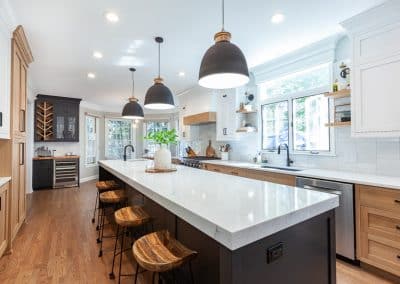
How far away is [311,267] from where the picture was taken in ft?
4.52

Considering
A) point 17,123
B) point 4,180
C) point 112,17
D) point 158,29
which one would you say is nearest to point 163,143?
point 158,29

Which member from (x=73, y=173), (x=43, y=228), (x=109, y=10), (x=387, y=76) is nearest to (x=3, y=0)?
(x=109, y=10)

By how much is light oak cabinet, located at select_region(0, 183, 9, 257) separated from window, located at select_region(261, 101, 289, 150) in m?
3.86

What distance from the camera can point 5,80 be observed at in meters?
2.54

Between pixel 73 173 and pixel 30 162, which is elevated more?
pixel 30 162

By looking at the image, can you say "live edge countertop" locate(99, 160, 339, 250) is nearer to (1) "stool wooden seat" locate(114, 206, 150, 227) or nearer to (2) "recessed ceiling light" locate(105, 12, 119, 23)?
(1) "stool wooden seat" locate(114, 206, 150, 227)

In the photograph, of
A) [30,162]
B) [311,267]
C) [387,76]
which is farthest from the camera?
[30,162]

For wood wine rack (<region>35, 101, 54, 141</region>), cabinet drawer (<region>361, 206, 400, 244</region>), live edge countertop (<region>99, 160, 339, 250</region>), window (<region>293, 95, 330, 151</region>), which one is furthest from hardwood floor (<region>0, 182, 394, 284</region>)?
wood wine rack (<region>35, 101, 54, 141</region>)

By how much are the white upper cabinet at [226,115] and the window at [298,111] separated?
0.57 metres

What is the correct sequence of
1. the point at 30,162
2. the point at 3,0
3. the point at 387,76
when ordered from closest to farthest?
the point at 3,0 → the point at 387,76 → the point at 30,162

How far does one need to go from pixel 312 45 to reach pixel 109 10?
2.74 metres

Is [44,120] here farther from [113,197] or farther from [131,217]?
[131,217]

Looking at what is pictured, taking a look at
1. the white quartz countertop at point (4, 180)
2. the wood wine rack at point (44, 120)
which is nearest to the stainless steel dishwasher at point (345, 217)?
the white quartz countertop at point (4, 180)

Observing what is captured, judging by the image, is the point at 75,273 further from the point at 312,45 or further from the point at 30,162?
the point at 30,162
